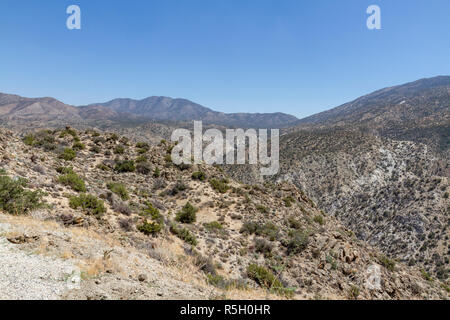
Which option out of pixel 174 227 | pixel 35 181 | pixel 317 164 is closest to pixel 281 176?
pixel 317 164

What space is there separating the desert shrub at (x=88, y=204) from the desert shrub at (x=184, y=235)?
3.65 metres

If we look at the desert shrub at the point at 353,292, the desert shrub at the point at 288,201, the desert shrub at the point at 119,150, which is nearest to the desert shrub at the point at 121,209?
the desert shrub at the point at 353,292

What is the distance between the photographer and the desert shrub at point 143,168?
21.2 m

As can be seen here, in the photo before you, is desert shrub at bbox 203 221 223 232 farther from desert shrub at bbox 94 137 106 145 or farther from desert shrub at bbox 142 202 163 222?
desert shrub at bbox 94 137 106 145

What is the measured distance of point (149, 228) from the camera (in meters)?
11.0

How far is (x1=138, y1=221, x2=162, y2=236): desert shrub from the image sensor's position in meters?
10.9

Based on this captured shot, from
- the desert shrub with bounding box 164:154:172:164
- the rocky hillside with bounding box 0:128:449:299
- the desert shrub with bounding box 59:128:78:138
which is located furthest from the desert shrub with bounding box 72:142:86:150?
the desert shrub with bounding box 164:154:172:164

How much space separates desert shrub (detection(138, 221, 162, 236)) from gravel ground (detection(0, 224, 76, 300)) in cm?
528

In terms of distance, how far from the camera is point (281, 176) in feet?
194

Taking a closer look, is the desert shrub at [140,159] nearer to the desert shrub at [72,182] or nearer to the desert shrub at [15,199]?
the desert shrub at [72,182]

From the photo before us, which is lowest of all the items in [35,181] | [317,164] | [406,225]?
[406,225]
